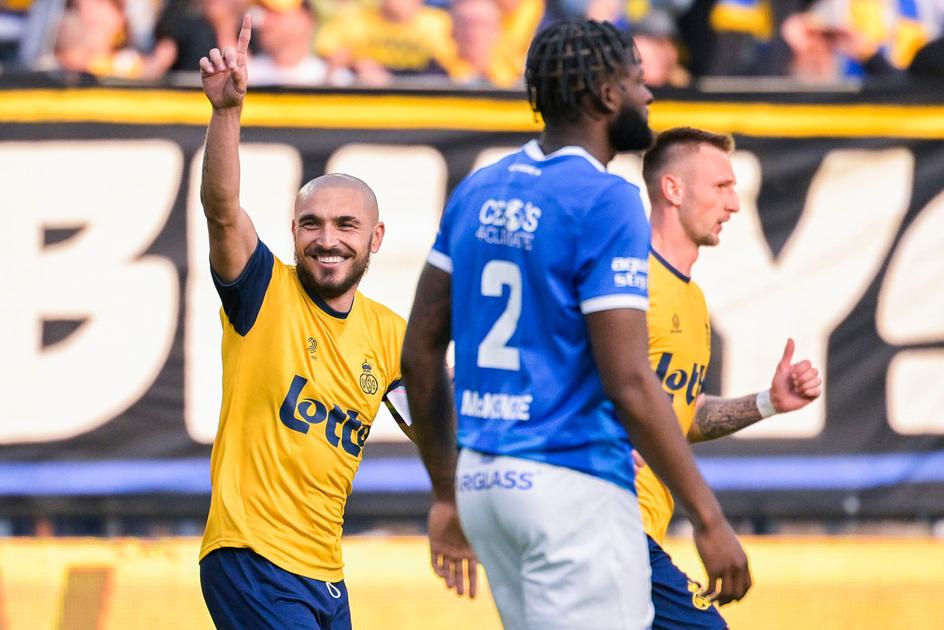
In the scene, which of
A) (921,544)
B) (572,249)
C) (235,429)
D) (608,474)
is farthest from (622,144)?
(921,544)

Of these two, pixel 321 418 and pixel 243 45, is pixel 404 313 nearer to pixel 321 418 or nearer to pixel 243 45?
pixel 321 418

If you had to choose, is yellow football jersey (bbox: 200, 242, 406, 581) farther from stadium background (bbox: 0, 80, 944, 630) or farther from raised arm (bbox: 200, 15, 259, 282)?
stadium background (bbox: 0, 80, 944, 630)

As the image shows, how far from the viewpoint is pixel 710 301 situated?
25.2 ft

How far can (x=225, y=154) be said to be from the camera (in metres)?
4.25

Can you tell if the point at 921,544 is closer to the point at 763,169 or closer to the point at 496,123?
the point at 763,169

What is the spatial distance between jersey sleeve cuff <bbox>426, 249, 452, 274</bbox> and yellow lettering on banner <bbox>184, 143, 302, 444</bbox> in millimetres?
3933

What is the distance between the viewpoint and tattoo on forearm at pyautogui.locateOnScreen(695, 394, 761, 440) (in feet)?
16.9

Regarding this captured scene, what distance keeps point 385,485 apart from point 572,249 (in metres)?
4.31

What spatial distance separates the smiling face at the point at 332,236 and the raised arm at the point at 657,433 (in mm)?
1594

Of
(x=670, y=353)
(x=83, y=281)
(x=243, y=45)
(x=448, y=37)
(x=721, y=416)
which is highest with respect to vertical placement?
(x=448, y=37)

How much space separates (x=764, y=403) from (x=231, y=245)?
188 cm

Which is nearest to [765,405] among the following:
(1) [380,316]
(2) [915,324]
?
(1) [380,316]

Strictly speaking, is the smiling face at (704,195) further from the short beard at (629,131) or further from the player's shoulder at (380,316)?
the short beard at (629,131)

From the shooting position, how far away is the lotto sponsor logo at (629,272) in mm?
3279
